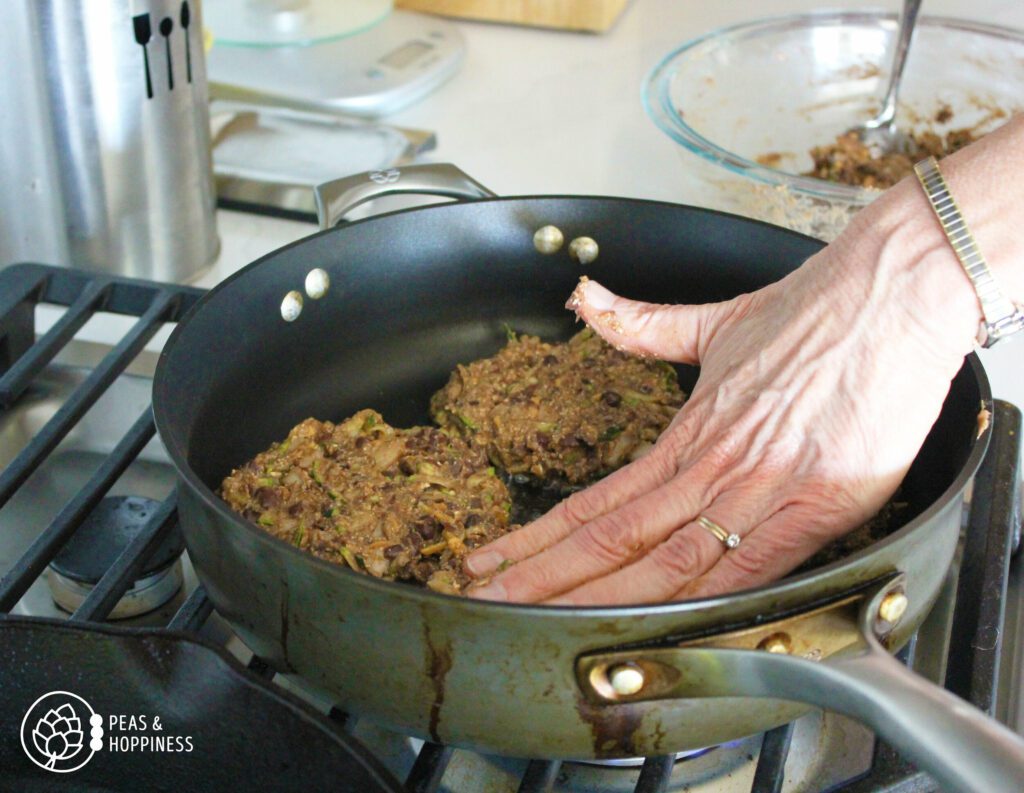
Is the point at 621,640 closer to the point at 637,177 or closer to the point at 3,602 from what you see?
the point at 3,602

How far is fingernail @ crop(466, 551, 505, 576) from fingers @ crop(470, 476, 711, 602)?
30 mm

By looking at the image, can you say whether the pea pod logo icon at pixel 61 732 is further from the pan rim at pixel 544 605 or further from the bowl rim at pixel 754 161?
the bowl rim at pixel 754 161

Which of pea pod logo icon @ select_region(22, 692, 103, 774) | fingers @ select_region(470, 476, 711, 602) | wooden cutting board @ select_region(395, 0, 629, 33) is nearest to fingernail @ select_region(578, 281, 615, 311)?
fingers @ select_region(470, 476, 711, 602)

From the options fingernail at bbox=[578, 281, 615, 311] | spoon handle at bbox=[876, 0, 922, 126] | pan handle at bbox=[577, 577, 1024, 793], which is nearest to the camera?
pan handle at bbox=[577, 577, 1024, 793]

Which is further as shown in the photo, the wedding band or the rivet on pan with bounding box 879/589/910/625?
the wedding band

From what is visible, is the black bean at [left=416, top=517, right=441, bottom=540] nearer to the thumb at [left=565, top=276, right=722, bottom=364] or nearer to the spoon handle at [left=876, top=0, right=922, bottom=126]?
the thumb at [left=565, top=276, right=722, bottom=364]

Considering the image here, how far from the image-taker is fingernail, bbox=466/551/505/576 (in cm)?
83

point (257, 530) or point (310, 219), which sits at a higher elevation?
point (257, 530)

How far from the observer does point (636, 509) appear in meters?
0.83

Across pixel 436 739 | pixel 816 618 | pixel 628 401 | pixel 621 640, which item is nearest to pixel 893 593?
pixel 816 618

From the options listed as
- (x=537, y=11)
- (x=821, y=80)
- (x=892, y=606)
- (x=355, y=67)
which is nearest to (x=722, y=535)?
(x=892, y=606)

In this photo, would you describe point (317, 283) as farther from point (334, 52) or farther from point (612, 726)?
point (334, 52)

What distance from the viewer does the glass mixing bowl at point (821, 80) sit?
155 centimetres

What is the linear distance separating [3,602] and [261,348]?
311 millimetres
